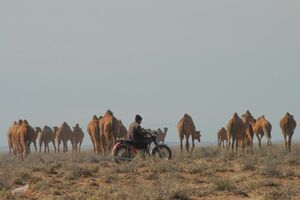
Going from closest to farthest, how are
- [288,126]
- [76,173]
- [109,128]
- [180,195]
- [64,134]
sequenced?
[180,195] < [76,173] < [109,128] < [288,126] < [64,134]

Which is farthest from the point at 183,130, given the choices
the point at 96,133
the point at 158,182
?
the point at 158,182

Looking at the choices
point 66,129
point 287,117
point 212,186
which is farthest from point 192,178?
point 66,129

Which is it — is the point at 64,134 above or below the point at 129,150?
above

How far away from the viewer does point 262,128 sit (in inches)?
1236

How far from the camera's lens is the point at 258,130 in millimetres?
31703

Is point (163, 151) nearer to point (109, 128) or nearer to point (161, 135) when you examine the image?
point (109, 128)

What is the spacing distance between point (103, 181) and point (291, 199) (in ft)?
18.4

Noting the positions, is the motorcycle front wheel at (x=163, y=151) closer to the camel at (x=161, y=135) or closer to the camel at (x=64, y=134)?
the camel at (x=64, y=134)

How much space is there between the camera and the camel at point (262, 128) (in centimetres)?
3092

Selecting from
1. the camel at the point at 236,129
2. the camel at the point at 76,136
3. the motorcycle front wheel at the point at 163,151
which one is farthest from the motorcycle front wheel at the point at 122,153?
the camel at the point at 76,136

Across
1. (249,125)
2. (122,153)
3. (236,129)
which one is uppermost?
(249,125)

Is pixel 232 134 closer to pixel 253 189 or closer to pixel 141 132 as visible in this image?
pixel 141 132

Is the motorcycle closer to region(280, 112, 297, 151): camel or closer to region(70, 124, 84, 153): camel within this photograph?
region(280, 112, 297, 151): camel

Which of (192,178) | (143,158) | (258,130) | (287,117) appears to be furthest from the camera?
(258,130)
